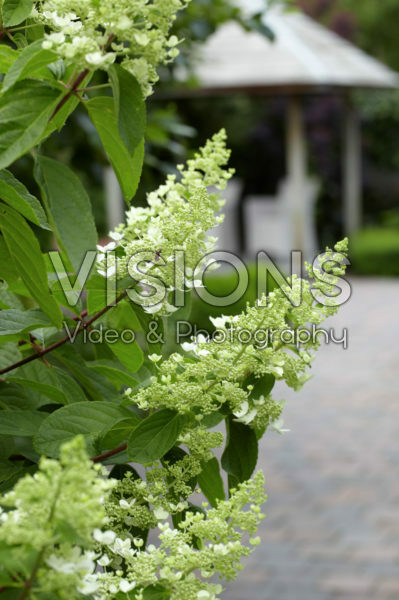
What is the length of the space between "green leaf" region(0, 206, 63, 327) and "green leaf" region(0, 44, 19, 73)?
0.42 ft

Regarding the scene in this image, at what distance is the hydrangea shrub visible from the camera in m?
0.64

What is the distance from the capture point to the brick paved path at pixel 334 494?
148 inches

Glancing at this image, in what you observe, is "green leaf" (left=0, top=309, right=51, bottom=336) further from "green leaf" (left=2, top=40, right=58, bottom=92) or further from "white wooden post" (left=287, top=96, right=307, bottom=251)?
"white wooden post" (left=287, top=96, right=307, bottom=251)

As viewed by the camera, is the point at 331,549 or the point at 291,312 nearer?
the point at 291,312

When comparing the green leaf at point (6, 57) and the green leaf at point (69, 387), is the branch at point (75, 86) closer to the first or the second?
the green leaf at point (6, 57)

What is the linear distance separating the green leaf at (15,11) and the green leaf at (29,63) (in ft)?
0.35

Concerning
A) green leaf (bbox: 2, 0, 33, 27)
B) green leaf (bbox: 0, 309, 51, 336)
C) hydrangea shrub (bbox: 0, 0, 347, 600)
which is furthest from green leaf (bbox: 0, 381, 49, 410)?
green leaf (bbox: 2, 0, 33, 27)

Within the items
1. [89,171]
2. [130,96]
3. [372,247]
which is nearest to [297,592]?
[89,171]

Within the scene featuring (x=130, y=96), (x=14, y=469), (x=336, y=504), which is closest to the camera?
(x=130, y=96)

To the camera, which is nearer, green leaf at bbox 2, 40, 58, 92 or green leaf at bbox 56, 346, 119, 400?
green leaf at bbox 2, 40, 58, 92

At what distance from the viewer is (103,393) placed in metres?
1.10

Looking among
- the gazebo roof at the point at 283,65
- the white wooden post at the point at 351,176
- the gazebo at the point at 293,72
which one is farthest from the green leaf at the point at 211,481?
the white wooden post at the point at 351,176

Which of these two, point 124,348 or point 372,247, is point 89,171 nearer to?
point 124,348

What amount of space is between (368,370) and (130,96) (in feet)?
25.5
